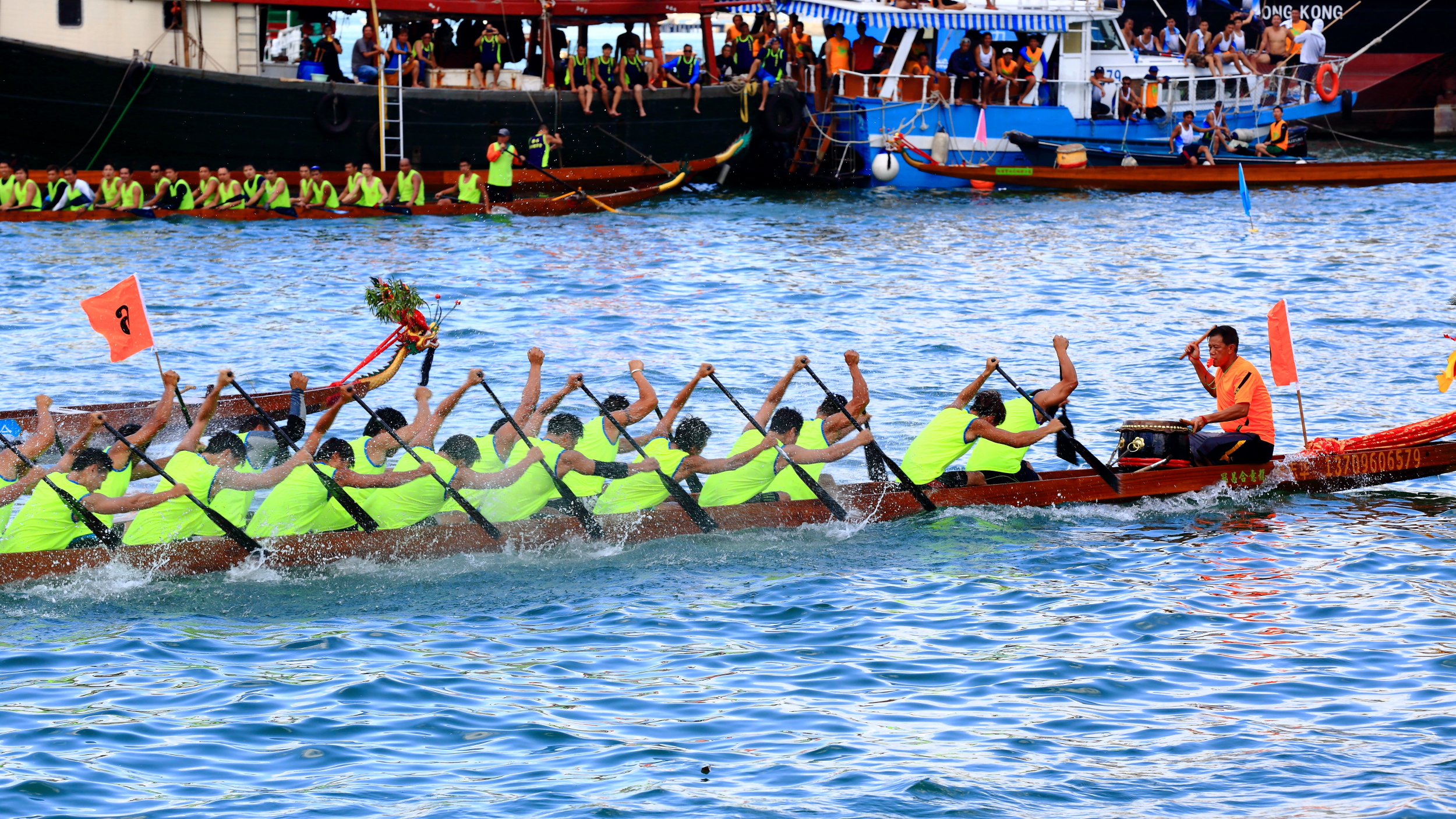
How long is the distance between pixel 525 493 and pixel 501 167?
62.3 ft

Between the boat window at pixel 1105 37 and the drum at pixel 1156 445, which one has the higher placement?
the boat window at pixel 1105 37

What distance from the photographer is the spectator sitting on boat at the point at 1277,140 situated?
113ft

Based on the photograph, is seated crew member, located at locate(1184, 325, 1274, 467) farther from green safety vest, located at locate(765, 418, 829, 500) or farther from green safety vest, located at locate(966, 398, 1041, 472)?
green safety vest, located at locate(765, 418, 829, 500)

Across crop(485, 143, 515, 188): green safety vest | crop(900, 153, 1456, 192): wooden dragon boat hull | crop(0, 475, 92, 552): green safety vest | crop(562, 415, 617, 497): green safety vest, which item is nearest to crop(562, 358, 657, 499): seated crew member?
crop(562, 415, 617, 497): green safety vest

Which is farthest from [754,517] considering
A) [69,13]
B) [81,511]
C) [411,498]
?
[69,13]

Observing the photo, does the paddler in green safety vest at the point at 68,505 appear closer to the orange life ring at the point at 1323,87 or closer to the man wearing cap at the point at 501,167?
the man wearing cap at the point at 501,167

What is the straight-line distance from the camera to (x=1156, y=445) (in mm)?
13586

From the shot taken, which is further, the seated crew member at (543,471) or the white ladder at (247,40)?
the white ladder at (247,40)

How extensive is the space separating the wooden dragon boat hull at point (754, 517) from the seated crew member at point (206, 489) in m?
0.14

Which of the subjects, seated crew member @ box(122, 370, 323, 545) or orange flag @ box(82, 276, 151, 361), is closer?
seated crew member @ box(122, 370, 323, 545)

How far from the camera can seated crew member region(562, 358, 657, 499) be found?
40.3ft

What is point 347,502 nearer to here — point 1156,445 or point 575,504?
point 575,504

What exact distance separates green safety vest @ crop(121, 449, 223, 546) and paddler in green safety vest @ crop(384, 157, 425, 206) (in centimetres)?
1845

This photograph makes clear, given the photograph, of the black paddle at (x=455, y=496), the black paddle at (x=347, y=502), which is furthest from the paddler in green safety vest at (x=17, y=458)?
A: the black paddle at (x=455, y=496)
